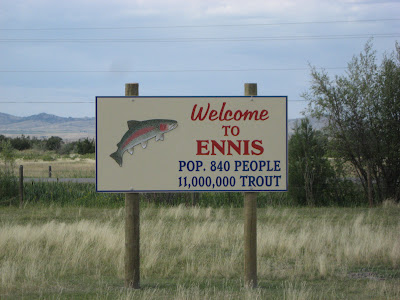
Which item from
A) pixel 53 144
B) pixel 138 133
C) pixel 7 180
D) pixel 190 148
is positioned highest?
pixel 53 144

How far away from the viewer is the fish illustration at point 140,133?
24.1 feet

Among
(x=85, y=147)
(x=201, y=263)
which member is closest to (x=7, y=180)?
(x=201, y=263)

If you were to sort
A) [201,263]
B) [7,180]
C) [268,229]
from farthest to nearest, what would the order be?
[7,180], [268,229], [201,263]

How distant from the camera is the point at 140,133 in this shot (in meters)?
7.36

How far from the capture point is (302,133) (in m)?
19.9

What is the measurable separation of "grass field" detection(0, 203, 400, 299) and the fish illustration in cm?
177

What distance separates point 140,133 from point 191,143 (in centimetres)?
67

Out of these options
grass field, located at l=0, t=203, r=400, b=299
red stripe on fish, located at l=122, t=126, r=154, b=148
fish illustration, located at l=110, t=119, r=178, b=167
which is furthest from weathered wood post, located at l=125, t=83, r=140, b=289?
red stripe on fish, located at l=122, t=126, r=154, b=148

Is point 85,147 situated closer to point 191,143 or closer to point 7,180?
point 7,180

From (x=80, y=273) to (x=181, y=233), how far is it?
3845 mm

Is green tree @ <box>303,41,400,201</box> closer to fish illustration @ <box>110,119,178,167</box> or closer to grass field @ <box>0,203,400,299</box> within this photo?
grass field @ <box>0,203,400,299</box>

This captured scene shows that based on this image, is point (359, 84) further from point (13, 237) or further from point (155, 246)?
point (13, 237)

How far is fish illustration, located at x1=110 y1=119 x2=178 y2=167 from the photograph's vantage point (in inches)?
289

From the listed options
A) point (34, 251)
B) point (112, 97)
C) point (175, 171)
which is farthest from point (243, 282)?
point (34, 251)
